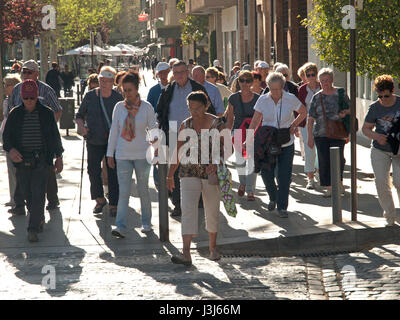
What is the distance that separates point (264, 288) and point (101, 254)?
212cm

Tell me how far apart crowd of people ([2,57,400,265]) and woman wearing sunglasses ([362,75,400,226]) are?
1 centimetres

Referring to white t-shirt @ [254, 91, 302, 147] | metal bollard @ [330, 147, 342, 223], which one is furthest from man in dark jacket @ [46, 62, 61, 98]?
metal bollard @ [330, 147, 342, 223]

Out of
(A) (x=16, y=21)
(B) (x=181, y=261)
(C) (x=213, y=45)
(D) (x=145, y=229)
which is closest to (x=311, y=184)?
(D) (x=145, y=229)

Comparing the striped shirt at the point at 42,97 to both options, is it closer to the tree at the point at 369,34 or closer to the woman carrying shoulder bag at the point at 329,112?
the woman carrying shoulder bag at the point at 329,112

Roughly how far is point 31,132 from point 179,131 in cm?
199

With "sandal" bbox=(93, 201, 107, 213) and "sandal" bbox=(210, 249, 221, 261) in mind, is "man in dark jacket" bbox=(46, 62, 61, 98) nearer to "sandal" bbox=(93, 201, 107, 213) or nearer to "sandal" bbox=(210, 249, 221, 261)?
"sandal" bbox=(93, 201, 107, 213)

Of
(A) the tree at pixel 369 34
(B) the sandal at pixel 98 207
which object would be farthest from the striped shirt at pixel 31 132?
(A) the tree at pixel 369 34

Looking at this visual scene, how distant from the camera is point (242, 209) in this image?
11047 mm

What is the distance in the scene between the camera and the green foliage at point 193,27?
53.1 meters

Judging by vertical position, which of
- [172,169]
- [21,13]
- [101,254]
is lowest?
[101,254]

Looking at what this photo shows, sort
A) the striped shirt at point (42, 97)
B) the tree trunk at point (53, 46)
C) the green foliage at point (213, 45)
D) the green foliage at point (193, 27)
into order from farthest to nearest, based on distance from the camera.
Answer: the green foliage at point (193, 27) → the green foliage at point (213, 45) → the tree trunk at point (53, 46) → the striped shirt at point (42, 97)

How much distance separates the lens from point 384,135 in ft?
30.9
